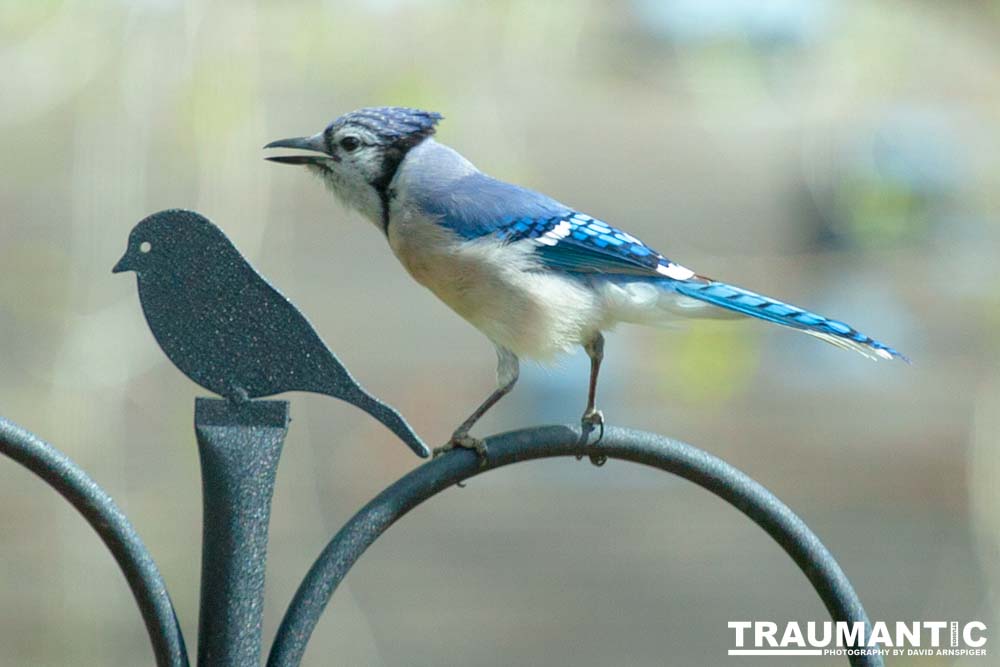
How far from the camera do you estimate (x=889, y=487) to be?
10.5ft

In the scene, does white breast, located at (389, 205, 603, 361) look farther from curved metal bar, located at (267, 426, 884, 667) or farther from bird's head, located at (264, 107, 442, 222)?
curved metal bar, located at (267, 426, 884, 667)

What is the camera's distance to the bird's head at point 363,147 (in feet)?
4.46

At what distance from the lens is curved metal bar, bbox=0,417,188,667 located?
3.16 feet

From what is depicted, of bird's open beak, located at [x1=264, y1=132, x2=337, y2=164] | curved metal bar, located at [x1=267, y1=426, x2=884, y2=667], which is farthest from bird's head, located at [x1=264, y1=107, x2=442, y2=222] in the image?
curved metal bar, located at [x1=267, y1=426, x2=884, y2=667]

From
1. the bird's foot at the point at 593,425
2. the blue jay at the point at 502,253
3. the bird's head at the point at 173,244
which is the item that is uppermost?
the blue jay at the point at 502,253

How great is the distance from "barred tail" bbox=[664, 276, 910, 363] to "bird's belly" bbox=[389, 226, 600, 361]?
0.11 meters

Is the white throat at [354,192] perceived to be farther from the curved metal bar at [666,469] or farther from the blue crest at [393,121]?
the curved metal bar at [666,469]

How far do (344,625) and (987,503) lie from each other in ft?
4.65

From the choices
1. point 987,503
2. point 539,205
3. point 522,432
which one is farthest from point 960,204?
point 522,432

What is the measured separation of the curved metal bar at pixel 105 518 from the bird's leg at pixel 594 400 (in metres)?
0.39

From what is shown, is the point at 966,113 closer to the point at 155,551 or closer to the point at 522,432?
the point at 155,551

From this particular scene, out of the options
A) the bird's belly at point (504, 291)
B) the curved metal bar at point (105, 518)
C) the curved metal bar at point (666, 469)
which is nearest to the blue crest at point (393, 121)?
the bird's belly at point (504, 291)

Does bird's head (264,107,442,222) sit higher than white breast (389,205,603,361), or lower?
higher

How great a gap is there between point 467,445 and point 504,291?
0.93 ft
